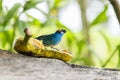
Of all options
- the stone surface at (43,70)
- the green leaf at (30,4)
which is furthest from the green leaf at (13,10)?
the stone surface at (43,70)

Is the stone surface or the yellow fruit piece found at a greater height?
the yellow fruit piece

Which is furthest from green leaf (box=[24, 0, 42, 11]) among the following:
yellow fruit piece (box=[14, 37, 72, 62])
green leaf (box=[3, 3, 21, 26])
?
yellow fruit piece (box=[14, 37, 72, 62])

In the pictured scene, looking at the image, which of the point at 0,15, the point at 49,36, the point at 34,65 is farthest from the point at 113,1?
the point at 0,15

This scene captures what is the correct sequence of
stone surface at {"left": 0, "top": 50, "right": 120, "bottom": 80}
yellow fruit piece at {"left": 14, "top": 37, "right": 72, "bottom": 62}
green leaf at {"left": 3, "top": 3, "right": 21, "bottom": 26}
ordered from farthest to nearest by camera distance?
green leaf at {"left": 3, "top": 3, "right": 21, "bottom": 26} < yellow fruit piece at {"left": 14, "top": 37, "right": 72, "bottom": 62} < stone surface at {"left": 0, "top": 50, "right": 120, "bottom": 80}

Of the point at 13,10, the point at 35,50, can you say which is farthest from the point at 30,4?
the point at 35,50

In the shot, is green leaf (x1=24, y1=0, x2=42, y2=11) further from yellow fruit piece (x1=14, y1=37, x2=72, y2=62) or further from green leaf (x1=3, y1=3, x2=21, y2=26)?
yellow fruit piece (x1=14, y1=37, x2=72, y2=62)

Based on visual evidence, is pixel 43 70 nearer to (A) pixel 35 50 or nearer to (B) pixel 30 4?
(A) pixel 35 50

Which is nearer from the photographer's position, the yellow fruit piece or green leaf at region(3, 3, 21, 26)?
the yellow fruit piece

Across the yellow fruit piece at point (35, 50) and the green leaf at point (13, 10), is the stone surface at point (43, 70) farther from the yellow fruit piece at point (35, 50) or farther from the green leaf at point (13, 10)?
the green leaf at point (13, 10)

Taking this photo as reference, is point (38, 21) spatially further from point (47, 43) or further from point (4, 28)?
point (47, 43)
